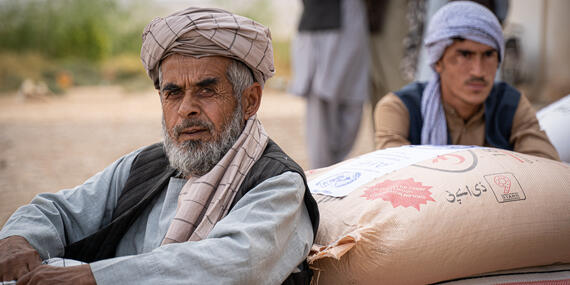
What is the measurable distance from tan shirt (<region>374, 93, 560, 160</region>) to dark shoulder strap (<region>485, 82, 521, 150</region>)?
0.03m

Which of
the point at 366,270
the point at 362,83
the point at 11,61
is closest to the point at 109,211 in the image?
the point at 366,270

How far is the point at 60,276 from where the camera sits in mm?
1798

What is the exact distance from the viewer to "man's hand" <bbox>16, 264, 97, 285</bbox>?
176 cm

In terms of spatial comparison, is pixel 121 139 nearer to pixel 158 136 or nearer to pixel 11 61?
pixel 158 136

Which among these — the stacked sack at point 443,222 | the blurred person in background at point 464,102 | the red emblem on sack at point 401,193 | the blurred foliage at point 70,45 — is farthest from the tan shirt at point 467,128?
the blurred foliage at point 70,45

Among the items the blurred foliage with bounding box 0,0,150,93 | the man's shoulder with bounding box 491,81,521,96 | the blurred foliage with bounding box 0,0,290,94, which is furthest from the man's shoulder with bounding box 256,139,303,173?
the blurred foliage with bounding box 0,0,150,93

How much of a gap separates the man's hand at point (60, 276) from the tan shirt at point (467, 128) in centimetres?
225

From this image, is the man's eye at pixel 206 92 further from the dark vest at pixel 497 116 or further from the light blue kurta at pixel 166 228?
the dark vest at pixel 497 116

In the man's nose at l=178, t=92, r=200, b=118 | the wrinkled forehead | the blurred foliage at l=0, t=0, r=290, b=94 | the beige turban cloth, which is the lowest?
the blurred foliage at l=0, t=0, r=290, b=94

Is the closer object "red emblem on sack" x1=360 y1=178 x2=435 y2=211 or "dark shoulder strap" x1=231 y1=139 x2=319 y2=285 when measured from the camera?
"dark shoulder strap" x1=231 y1=139 x2=319 y2=285

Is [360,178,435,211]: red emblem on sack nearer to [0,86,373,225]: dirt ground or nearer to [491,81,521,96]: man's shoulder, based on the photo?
[491,81,521,96]: man's shoulder

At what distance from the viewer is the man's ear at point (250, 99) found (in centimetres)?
235

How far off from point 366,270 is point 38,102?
13611 millimetres

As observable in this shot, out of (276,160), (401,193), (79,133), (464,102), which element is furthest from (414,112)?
(79,133)
